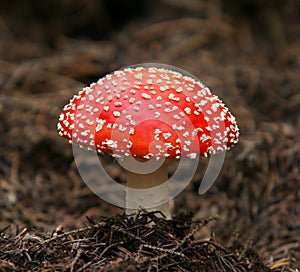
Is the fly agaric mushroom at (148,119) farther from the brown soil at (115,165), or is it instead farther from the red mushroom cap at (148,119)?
the brown soil at (115,165)

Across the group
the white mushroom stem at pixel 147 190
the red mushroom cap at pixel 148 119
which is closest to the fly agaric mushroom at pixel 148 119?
the red mushroom cap at pixel 148 119

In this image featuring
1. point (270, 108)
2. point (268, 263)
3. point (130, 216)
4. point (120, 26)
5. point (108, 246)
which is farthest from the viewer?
point (120, 26)

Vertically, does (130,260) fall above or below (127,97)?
below

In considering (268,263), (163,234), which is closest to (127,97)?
(163,234)

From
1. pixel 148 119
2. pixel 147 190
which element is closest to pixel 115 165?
pixel 147 190

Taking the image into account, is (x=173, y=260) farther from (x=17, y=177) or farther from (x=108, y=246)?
(x=17, y=177)

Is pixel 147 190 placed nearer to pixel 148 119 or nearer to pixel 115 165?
pixel 148 119

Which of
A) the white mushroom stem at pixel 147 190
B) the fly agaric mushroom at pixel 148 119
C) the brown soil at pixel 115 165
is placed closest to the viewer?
the fly agaric mushroom at pixel 148 119

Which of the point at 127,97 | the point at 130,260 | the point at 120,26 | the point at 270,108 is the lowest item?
the point at 130,260
